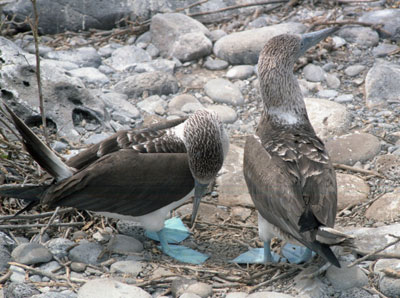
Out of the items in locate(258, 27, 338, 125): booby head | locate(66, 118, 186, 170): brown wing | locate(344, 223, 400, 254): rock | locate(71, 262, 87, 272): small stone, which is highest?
locate(258, 27, 338, 125): booby head

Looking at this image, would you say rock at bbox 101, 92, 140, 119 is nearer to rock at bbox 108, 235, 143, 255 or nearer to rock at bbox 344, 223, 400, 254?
rock at bbox 108, 235, 143, 255

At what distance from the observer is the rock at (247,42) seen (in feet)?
25.2

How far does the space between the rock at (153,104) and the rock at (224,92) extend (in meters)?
0.56

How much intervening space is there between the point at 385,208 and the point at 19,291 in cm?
282

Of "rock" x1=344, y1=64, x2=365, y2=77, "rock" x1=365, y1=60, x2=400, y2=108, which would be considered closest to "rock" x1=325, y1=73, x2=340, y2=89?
"rock" x1=344, y1=64, x2=365, y2=77

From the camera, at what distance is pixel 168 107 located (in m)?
7.13

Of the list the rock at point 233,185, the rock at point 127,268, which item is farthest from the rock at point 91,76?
the rock at point 127,268

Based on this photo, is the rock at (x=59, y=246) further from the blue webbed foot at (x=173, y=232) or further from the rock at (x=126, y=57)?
the rock at (x=126, y=57)

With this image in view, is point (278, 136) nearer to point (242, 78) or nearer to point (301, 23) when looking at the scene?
point (242, 78)

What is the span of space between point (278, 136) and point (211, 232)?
3.32 feet

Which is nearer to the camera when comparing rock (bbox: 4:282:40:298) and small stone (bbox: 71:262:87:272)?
rock (bbox: 4:282:40:298)

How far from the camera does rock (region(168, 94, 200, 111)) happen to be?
708cm

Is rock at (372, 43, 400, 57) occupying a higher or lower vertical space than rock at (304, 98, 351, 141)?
higher

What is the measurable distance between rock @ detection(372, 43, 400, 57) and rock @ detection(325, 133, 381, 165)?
1.84 meters
